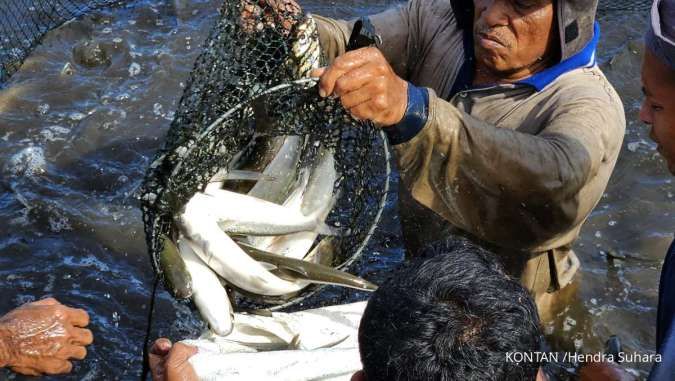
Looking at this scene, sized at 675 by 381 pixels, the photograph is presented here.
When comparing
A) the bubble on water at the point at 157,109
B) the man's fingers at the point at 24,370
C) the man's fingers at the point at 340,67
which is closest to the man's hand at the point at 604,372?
the man's fingers at the point at 340,67

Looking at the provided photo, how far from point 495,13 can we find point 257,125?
142 centimetres

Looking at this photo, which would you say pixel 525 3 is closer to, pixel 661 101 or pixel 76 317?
pixel 661 101

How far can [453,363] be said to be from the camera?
2033 mm

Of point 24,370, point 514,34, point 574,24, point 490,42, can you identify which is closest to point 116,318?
point 24,370

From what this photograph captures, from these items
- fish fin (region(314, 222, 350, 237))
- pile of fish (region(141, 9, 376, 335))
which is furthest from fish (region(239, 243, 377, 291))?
fish fin (region(314, 222, 350, 237))

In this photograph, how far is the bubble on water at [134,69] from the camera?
7.17 meters

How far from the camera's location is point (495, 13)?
3959 millimetres

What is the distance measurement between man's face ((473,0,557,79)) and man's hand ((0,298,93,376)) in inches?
90.7

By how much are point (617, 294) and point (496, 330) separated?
3.52 m

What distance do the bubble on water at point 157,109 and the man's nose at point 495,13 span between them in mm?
3508

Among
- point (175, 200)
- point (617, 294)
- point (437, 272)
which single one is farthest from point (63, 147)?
point (437, 272)

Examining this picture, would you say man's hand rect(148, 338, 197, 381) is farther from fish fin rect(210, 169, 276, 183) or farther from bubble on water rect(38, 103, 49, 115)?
bubble on water rect(38, 103, 49, 115)

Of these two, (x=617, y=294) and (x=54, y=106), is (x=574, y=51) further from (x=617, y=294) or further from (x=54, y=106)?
(x=54, y=106)

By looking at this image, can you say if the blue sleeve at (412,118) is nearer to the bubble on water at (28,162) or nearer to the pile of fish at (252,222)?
the pile of fish at (252,222)
